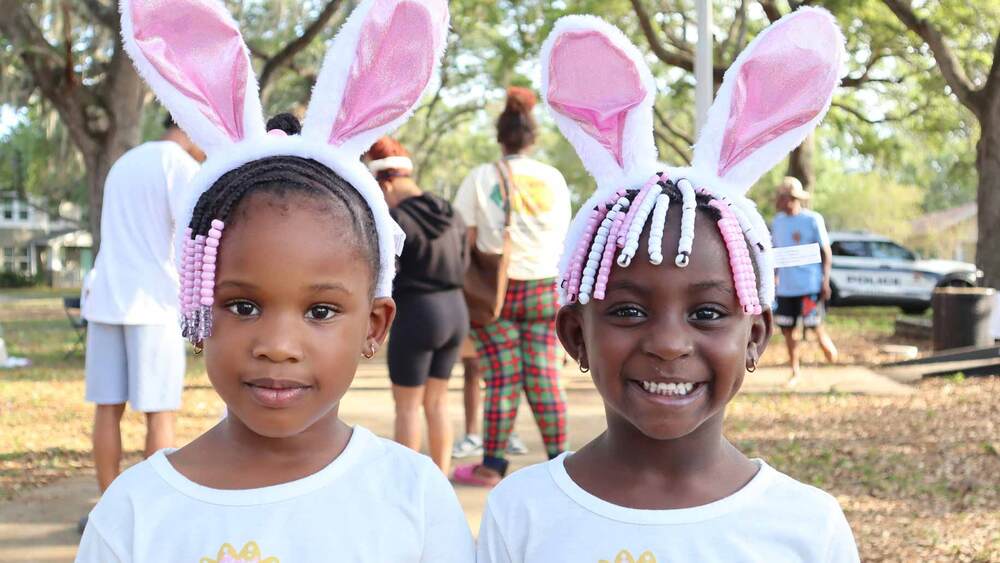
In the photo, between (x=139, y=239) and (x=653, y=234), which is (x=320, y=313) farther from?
(x=139, y=239)

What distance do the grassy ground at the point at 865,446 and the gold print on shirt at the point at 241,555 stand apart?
333 centimetres

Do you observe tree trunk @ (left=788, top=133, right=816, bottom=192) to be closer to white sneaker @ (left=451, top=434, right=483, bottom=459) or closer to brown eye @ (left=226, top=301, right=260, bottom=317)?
white sneaker @ (left=451, top=434, right=483, bottom=459)

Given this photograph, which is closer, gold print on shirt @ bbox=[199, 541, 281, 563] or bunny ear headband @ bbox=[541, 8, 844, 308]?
gold print on shirt @ bbox=[199, 541, 281, 563]

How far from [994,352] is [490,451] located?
656 centimetres

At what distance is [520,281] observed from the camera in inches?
206

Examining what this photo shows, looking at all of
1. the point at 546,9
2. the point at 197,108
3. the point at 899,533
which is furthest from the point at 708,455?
the point at 546,9

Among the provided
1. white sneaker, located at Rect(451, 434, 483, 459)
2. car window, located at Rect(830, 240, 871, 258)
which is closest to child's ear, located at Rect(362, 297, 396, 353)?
white sneaker, located at Rect(451, 434, 483, 459)

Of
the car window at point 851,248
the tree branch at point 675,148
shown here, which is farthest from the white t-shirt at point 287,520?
the car window at point 851,248

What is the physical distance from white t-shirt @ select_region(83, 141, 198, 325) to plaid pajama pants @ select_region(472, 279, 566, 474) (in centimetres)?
172

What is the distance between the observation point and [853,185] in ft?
194

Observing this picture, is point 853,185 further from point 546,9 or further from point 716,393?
point 716,393

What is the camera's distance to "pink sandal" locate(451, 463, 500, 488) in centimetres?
540

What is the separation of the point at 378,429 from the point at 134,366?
295 cm

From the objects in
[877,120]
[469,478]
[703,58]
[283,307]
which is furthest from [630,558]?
[877,120]
